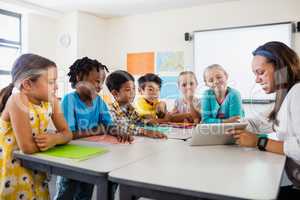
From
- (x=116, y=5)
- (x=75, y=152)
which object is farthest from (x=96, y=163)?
(x=116, y=5)

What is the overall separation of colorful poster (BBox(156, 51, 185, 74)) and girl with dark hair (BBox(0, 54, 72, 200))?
3.29 metres

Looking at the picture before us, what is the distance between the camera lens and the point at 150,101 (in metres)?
2.76

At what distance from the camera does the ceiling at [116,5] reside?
4.16 meters

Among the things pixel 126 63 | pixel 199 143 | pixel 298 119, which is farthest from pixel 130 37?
pixel 298 119

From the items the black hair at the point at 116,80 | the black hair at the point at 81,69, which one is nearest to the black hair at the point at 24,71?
the black hair at the point at 81,69

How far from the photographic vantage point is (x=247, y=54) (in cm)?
397

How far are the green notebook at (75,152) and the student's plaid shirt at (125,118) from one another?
1.35 feet

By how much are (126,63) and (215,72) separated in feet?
8.62

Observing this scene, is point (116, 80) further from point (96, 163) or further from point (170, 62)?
point (170, 62)

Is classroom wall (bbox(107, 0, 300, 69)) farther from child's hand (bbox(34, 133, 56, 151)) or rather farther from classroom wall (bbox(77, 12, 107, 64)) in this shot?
child's hand (bbox(34, 133, 56, 151))

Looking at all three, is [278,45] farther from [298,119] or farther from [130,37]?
[130,37]

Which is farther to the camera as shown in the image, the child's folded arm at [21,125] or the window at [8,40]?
the window at [8,40]

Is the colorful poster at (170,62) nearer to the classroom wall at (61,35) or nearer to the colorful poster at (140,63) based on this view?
the colorful poster at (140,63)

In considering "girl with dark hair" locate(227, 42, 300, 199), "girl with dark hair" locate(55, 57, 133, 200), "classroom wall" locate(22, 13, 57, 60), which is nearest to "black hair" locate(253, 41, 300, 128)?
"girl with dark hair" locate(227, 42, 300, 199)
